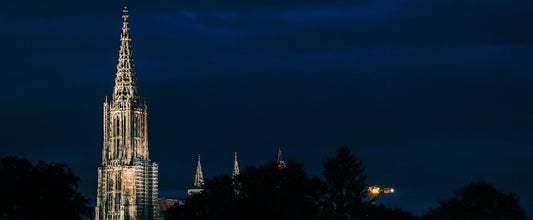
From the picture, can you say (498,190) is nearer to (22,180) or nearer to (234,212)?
(234,212)

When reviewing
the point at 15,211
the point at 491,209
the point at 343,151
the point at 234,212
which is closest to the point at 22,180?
the point at 15,211

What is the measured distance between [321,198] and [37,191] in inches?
1300

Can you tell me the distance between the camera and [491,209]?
154 metres

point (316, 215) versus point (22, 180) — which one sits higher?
point (22, 180)

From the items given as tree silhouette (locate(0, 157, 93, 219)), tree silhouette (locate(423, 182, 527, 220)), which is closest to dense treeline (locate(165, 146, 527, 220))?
tree silhouette (locate(423, 182, 527, 220))

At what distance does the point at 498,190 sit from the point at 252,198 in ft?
95.6

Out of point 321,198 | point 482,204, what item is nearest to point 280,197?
point 321,198

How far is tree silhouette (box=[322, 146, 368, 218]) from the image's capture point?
151375 mm

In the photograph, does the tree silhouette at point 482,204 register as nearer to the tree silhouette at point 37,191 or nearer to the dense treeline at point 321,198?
the dense treeline at point 321,198

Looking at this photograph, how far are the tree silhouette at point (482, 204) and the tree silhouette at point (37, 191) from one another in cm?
4201

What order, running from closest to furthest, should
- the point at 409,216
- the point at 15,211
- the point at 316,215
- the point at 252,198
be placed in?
the point at 316,215, the point at 15,211, the point at 252,198, the point at 409,216

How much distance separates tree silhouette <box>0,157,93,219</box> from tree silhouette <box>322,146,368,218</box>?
29474 mm

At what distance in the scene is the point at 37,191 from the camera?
496 ft

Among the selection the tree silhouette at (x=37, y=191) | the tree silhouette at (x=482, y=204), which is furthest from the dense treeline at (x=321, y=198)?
the tree silhouette at (x=37, y=191)
